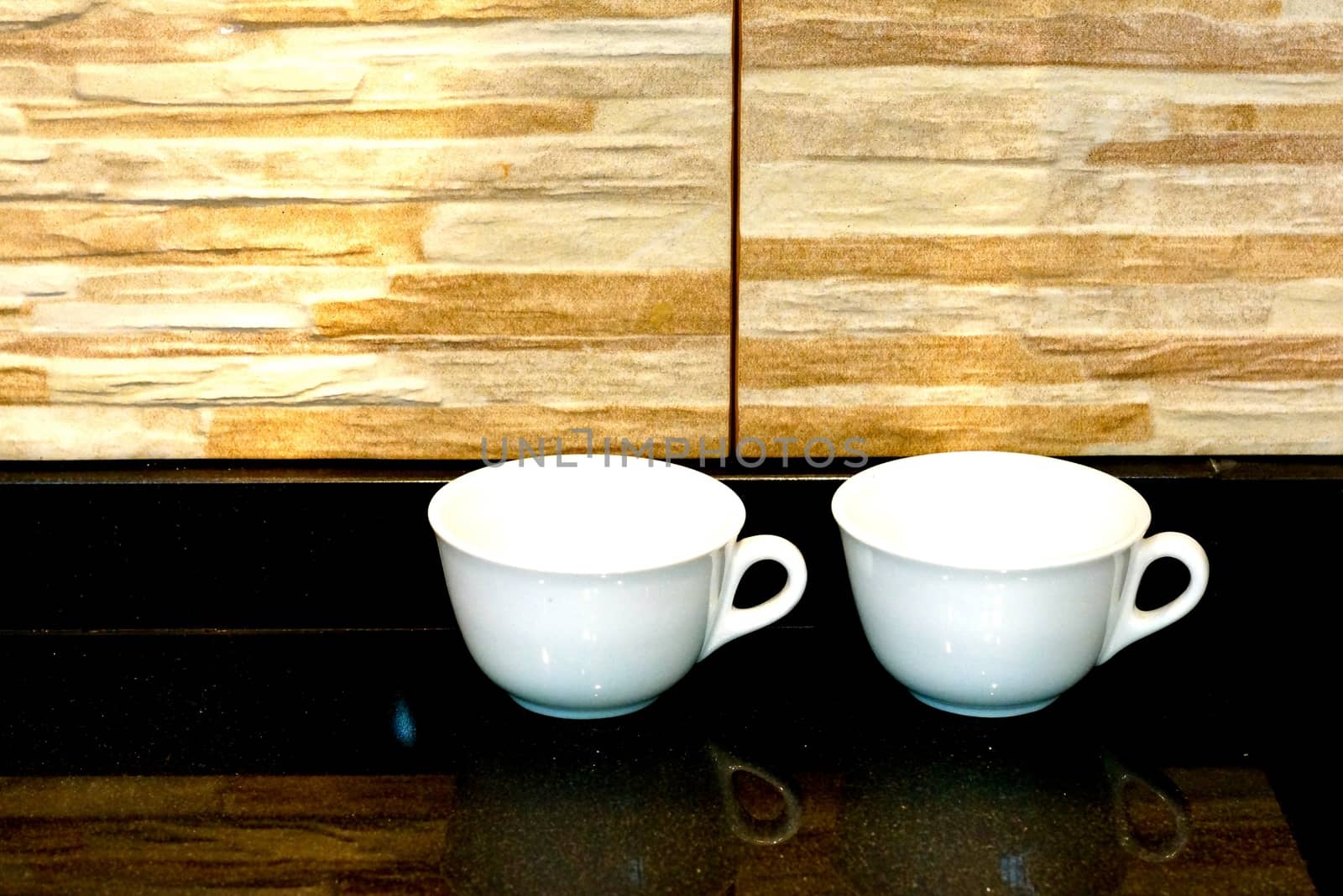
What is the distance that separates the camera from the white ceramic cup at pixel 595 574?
0.64 metres

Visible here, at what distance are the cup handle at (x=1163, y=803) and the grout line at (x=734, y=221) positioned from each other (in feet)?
0.96

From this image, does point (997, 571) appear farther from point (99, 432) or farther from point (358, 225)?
point (99, 432)

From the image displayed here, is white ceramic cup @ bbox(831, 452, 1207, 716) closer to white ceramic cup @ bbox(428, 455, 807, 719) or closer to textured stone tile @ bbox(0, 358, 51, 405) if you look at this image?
white ceramic cup @ bbox(428, 455, 807, 719)

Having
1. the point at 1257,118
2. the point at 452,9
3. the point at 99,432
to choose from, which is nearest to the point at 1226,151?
the point at 1257,118

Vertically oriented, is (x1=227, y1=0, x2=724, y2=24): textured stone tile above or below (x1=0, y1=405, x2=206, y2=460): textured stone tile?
above

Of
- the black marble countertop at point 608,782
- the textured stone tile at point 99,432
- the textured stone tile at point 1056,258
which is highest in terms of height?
the textured stone tile at point 1056,258

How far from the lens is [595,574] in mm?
625

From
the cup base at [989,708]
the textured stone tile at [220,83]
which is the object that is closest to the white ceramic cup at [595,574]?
the cup base at [989,708]

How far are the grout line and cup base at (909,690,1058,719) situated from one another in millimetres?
202

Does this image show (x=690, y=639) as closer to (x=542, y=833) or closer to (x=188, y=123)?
(x=542, y=833)

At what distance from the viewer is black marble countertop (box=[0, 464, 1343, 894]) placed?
59cm

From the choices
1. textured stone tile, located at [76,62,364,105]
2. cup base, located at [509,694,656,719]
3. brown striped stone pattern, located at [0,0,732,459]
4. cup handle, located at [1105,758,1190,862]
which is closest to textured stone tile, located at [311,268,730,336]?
brown striped stone pattern, located at [0,0,732,459]

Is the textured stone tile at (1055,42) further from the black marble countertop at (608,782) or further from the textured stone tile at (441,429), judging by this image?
the black marble countertop at (608,782)

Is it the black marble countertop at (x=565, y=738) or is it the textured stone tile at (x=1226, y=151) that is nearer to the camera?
the black marble countertop at (x=565, y=738)
